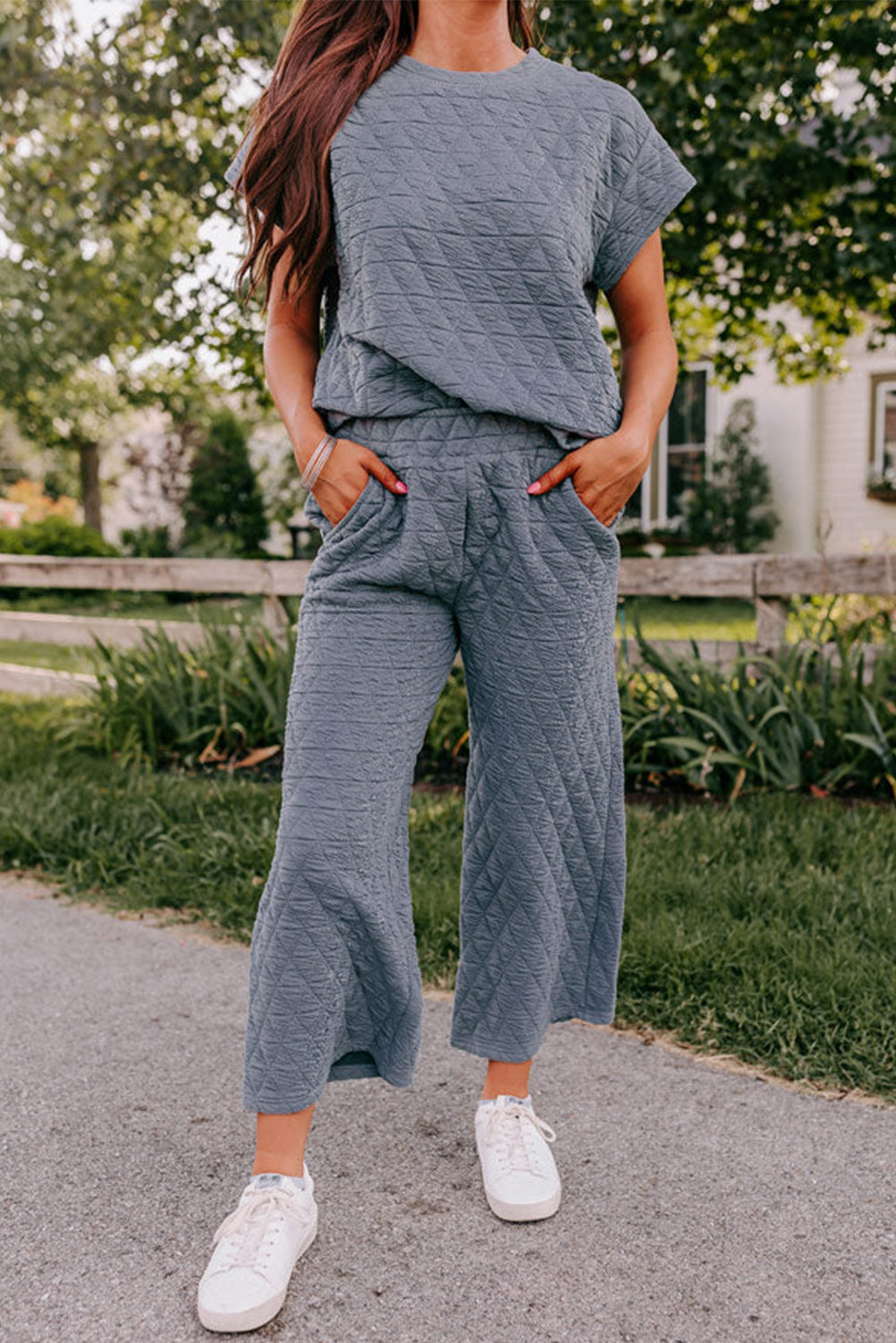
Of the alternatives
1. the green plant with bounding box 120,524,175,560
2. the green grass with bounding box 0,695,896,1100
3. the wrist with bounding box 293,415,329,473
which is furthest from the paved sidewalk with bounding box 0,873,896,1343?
the green plant with bounding box 120,524,175,560

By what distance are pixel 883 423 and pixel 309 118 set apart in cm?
1257

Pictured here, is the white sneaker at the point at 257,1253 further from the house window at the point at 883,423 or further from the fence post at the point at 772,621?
the house window at the point at 883,423

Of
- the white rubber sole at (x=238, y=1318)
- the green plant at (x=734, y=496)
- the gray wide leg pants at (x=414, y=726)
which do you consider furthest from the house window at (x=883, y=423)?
the white rubber sole at (x=238, y=1318)

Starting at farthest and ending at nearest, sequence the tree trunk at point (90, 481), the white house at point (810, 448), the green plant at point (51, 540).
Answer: the tree trunk at point (90, 481)
the green plant at point (51, 540)
the white house at point (810, 448)

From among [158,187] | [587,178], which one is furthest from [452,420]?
[158,187]

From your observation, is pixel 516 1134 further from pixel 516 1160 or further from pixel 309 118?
pixel 309 118

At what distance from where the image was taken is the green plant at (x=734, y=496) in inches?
538

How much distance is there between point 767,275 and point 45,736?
4033 mm

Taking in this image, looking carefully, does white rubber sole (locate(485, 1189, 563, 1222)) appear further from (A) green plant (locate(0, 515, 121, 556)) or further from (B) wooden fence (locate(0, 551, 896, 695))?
(A) green plant (locate(0, 515, 121, 556))

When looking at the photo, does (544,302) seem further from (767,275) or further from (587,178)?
(767,275)

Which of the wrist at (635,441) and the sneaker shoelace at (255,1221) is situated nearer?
the sneaker shoelace at (255,1221)

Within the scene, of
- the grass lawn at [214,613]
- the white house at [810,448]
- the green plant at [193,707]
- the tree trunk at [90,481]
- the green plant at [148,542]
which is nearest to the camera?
the green plant at [193,707]

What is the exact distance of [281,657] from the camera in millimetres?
5418

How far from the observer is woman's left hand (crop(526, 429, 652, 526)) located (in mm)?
1828
